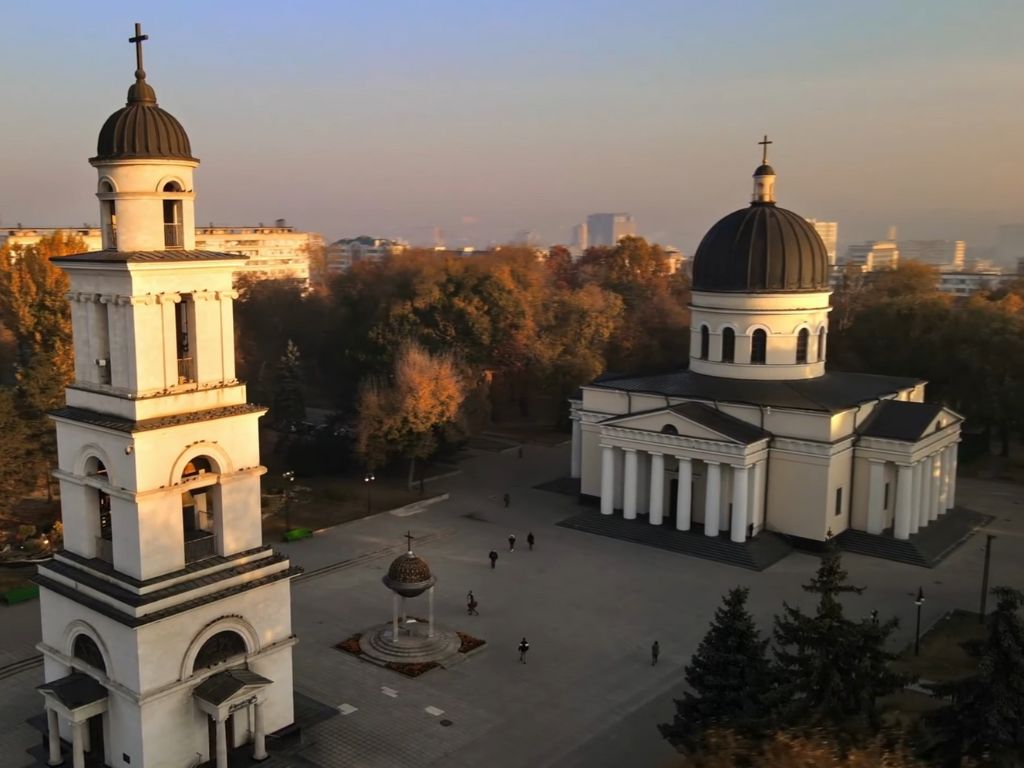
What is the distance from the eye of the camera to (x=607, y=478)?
37.8 metres

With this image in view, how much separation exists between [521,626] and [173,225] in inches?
624

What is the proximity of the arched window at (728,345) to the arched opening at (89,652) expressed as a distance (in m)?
28.1

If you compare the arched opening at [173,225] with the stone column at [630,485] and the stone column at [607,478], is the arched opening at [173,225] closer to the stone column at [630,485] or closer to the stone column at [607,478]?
the stone column at [630,485]

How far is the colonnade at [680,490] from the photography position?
3419cm

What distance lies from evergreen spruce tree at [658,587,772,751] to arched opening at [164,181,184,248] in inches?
525

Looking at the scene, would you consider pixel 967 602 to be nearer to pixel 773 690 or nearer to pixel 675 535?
pixel 675 535

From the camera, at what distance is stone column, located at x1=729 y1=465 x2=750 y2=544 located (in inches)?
1339

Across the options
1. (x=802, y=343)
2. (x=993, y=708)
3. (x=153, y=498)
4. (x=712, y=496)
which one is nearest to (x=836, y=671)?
(x=993, y=708)

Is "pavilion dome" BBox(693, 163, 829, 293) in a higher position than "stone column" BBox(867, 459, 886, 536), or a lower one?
higher

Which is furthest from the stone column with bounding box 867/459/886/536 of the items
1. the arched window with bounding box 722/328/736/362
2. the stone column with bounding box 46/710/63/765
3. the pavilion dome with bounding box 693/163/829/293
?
the stone column with bounding box 46/710/63/765

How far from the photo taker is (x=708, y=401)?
37031 millimetres

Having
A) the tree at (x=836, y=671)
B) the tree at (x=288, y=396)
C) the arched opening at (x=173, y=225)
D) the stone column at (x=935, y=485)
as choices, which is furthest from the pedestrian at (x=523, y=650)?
the tree at (x=288, y=396)

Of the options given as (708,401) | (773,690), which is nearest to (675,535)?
(708,401)

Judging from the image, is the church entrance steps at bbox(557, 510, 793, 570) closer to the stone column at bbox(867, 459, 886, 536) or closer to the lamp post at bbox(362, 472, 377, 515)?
the stone column at bbox(867, 459, 886, 536)
